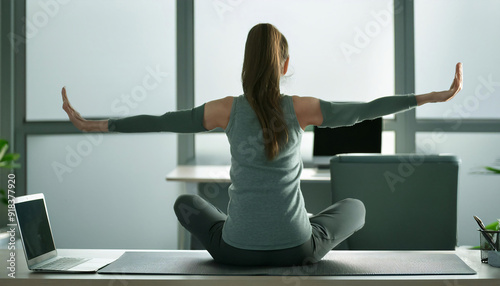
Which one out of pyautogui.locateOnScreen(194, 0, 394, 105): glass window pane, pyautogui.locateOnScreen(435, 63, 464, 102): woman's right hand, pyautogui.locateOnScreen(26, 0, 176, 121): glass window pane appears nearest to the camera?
pyautogui.locateOnScreen(435, 63, 464, 102): woman's right hand

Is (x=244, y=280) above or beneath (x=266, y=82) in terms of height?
beneath

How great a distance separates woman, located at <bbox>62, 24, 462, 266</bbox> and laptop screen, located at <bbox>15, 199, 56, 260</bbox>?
0.44m

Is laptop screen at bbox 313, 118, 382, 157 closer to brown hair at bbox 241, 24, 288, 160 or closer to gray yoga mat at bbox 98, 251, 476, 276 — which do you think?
gray yoga mat at bbox 98, 251, 476, 276

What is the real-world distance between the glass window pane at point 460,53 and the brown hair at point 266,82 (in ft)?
8.83

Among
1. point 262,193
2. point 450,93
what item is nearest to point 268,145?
point 262,193

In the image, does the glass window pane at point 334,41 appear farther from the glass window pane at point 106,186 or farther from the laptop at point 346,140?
the glass window pane at point 106,186

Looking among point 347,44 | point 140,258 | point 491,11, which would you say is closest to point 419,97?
point 140,258

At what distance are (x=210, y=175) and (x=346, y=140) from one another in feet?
3.23

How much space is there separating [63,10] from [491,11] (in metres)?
3.29

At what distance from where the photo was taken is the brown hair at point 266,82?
1555mm

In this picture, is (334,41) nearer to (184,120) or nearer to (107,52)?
(107,52)

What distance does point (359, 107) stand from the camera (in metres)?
1.57

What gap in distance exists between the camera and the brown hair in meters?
1.55

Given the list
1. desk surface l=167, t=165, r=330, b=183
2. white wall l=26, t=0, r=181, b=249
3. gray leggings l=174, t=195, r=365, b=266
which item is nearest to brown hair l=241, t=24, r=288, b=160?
gray leggings l=174, t=195, r=365, b=266
